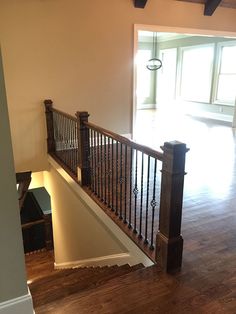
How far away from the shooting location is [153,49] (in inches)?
423

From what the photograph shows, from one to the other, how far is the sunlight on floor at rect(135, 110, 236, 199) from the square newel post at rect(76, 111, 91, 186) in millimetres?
1259

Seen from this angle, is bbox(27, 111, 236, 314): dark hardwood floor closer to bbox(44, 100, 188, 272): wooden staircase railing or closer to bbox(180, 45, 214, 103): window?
bbox(44, 100, 188, 272): wooden staircase railing

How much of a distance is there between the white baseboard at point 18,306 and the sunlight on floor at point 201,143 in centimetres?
221

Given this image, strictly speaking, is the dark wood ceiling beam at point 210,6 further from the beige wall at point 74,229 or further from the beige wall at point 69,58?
the beige wall at point 74,229

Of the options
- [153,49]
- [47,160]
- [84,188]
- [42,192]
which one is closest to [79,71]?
[47,160]

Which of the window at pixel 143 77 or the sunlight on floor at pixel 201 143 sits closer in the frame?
the sunlight on floor at pixel 201 143

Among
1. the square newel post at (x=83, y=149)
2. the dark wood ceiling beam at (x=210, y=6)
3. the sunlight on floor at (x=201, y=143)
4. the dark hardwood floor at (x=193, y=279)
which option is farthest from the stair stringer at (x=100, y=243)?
the dark wood ceiling beam at (x=210, y=6)

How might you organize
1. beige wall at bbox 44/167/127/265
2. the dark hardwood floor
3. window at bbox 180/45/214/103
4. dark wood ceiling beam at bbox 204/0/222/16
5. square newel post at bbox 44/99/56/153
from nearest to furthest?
the dark hardwood floor → beige wall at bbox 44/167/127/265 → square newel post at bbox 44/99/56/153 → dark wood ceiling beam at bbox 204/0/222/16 → window at bbox 180/45/214/103

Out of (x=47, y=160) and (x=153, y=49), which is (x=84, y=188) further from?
(x=153, y=49)

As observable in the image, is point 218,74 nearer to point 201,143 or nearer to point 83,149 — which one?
point 201,143

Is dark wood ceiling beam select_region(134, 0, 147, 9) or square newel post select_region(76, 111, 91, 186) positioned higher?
dark wood ceiling beam select_region(134, 0, 147, 9)

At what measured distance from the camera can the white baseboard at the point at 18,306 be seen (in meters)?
1.62

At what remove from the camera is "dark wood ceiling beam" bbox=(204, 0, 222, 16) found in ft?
17.4

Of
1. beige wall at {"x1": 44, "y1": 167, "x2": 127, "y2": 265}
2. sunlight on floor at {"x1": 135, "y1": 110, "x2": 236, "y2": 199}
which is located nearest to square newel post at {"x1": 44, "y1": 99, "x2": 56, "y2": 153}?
beige wall at {"x1": 44, "y1": 167, "x2": 127, "y2": 265}
